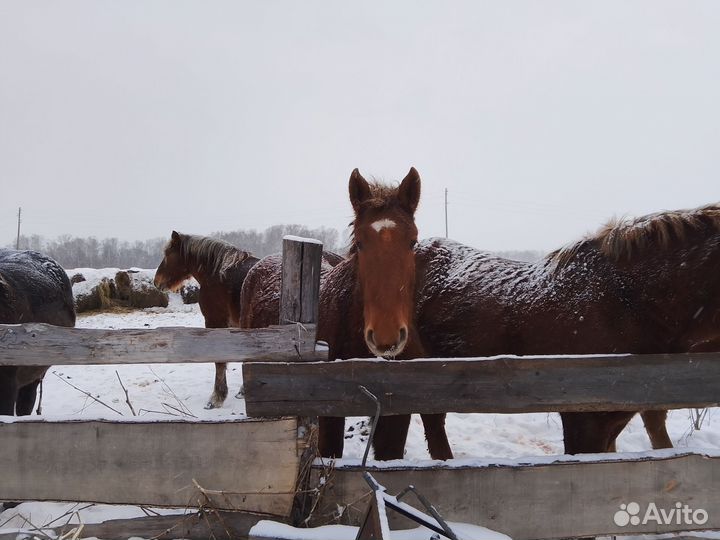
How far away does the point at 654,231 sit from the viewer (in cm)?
287

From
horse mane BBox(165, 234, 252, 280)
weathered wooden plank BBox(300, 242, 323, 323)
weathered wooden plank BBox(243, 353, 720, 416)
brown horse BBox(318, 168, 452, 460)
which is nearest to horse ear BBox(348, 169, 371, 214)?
brown horse BBox(318, 168, 452, 460)

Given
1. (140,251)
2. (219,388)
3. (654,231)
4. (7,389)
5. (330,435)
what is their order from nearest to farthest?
(654,231) → (330,435) → (7,389) → (219,388) → (140,251)

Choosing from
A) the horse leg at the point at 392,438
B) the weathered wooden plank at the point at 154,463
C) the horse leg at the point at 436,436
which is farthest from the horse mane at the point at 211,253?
the weathered wooden plank at the point at 154,463

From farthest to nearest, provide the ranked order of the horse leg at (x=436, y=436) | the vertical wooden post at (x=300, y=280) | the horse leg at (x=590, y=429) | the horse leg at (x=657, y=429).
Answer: the horse leg at (x=657, y=429) → the horse leg at (x=436, y=436) → the horse leg at (x=590, y=429) → the vertical wooden post at (x=300, y=280)

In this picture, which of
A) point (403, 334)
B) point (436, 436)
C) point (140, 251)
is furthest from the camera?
point (140, 251)

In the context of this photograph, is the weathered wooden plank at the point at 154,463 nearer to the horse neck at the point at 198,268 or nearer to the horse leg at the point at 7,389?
the horse leg at the point at 7,389

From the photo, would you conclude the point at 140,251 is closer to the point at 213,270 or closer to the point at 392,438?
the point at 213,270

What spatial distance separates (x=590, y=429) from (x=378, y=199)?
1.89 m

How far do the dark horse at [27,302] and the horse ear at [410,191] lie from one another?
330cm

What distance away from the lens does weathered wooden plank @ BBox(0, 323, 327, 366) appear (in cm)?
217

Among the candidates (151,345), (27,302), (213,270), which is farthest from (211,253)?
(151,345)

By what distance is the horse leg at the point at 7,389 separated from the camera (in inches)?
137

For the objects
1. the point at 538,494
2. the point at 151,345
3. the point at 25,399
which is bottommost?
the point at 25,399

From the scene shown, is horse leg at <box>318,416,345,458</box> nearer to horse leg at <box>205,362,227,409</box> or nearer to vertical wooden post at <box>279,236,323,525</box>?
vertical wooden post at <box>279,236,323,525</box>
